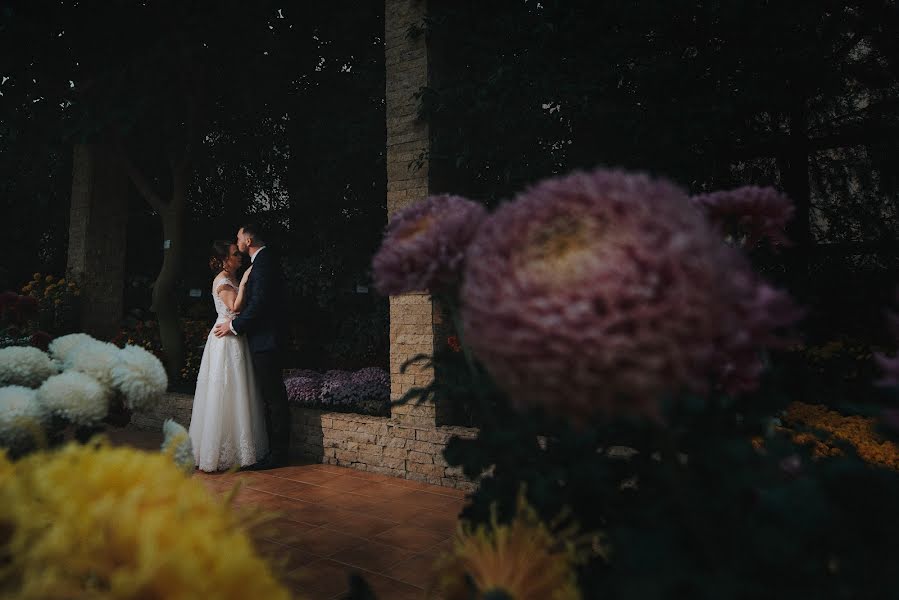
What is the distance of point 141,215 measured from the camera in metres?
9.24

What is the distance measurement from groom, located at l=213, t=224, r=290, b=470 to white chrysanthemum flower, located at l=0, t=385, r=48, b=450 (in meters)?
3.96

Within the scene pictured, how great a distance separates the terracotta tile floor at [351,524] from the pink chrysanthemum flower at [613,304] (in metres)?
1.97

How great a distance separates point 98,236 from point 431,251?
29.0 feet

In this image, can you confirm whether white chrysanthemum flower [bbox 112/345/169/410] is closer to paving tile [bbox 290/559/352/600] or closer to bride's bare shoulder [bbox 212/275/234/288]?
paving tile [bbox 290/559/352/600]

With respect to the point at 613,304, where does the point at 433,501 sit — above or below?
below

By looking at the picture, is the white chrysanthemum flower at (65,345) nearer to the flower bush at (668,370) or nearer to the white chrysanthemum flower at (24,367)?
the white chrysanthemum flower at (24,367)

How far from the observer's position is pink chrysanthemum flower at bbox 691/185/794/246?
2.80 ft

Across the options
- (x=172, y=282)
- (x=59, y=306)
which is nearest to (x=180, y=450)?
(x=172, y=282)

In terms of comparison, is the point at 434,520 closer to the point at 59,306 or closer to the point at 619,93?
the point at 619,93

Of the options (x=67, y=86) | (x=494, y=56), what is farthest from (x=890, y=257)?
(x=67, y=86)

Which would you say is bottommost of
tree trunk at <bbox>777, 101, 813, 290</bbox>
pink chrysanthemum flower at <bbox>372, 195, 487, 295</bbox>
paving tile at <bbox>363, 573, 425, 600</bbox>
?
paving tile at <bbox>363, 573, 425, 600</bbox>

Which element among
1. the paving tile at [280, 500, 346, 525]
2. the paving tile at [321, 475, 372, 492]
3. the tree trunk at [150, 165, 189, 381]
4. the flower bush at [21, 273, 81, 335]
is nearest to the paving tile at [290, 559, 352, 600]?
the paving tile at [280, 500, 346, 525]

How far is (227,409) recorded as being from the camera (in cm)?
459

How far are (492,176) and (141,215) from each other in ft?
22.9
